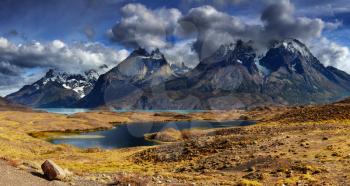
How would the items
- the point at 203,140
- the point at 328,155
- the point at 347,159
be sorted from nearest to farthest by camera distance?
the point at 347,159 < the point at 328,155 < the point at 203,140

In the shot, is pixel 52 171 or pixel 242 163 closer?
pixel 52 171

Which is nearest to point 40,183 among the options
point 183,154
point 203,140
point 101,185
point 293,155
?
point 101,185

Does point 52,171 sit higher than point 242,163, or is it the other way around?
point 52,171

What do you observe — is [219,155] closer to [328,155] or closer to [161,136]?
[328,155]

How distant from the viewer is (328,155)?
137ft

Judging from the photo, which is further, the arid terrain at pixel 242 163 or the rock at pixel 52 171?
the arid terrain at pixel 242 163

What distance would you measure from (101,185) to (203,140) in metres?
35.5

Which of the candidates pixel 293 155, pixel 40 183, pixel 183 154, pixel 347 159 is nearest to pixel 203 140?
pixel 183 154

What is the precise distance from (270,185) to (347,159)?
35.2 ft

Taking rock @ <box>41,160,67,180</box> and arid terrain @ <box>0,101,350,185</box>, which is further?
arid terrain @ <box>0,101,350,185</box>

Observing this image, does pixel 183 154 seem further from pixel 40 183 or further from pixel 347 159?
pixel 40 183

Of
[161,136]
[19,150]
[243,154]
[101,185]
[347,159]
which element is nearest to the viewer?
[101,185]

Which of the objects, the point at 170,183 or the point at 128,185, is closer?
the point at 128,185

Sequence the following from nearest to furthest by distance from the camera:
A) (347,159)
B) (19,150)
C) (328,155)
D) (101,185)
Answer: (101,185) → (347,159) → (328,155) → (19,150)
